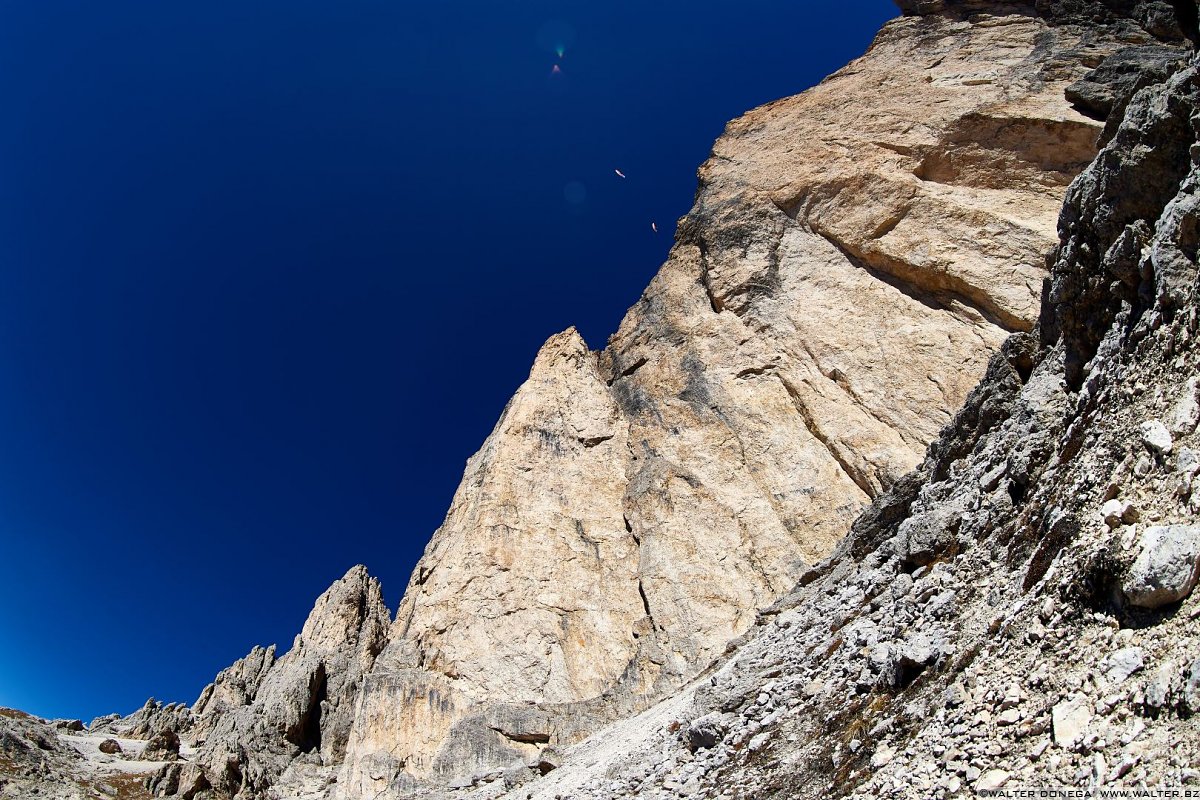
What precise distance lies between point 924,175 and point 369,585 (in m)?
60.6

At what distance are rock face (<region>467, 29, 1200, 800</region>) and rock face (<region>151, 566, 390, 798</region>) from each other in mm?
39366

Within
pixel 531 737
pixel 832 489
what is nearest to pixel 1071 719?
pixel 832 489

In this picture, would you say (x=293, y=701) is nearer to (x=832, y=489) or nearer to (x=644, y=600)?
(x=644, y=600)

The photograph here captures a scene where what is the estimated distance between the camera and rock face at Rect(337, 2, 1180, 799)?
95.9 feet

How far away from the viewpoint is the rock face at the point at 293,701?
145 feet

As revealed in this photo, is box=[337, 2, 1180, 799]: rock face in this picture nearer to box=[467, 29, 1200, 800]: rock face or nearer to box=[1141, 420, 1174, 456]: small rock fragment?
box=[467, 29, 1200, 800]: rock face

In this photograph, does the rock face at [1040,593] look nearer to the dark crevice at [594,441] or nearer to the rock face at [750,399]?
the rock face at [750,399]

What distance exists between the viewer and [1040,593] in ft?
27.2

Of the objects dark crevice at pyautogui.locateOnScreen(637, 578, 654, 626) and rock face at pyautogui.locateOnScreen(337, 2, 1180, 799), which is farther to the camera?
dark crevice at pyautogui.locateOnScreen(637, 578, 654, 626)

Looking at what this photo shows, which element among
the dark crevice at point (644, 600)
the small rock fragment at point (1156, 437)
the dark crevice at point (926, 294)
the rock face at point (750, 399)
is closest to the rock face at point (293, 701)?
the rock face at point (750, 399)

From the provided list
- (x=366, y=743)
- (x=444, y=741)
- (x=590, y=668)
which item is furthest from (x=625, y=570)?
(x=366, y=743)

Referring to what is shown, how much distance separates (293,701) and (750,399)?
138 feet

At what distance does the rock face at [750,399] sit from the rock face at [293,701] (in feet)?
62.3

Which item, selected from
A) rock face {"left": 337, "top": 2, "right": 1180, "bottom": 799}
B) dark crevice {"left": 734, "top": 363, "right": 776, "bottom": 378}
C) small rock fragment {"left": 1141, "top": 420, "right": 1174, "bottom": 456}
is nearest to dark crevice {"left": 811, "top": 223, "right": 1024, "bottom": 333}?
rock face {"left": 337, "top": 2, "right": 1180, "bottom": 799}
